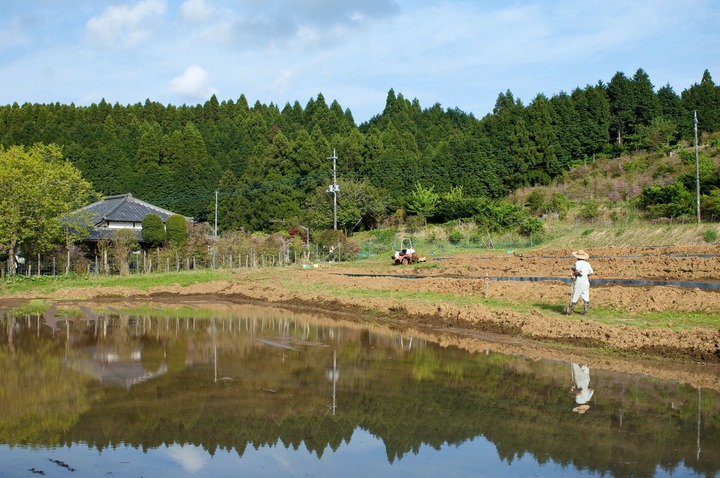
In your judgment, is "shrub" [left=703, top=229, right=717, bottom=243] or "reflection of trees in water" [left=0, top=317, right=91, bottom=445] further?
"shrub" [left=703, top=229, right=717, bottom=243]

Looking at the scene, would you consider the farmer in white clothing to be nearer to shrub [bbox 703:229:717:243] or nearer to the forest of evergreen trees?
shrub [bbox 703:229:717:243]

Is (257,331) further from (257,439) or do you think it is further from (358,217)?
(358,217)

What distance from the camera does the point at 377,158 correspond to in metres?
73.6

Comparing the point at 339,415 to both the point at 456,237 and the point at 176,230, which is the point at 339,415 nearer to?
the point at 176,230

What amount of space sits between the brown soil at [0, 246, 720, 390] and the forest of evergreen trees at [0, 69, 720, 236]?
2706cm

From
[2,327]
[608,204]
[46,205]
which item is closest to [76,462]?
[2,327]

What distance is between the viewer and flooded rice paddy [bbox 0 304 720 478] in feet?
26.6

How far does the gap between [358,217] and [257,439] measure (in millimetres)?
56921

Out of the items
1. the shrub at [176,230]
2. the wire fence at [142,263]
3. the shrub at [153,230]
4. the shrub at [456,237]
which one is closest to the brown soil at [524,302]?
the wire fence at [142,263]

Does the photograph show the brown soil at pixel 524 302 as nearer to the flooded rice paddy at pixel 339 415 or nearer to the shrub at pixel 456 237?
the flooded rice paddy at pixel 339 415

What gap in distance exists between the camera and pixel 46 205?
37750 mm

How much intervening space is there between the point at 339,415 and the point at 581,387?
4.16 metres

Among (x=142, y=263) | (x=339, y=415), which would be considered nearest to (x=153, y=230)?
(x=142, y=263)

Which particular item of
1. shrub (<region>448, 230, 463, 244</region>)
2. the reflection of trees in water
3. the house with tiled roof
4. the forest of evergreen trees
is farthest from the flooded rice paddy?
the forest of evergreen trees
